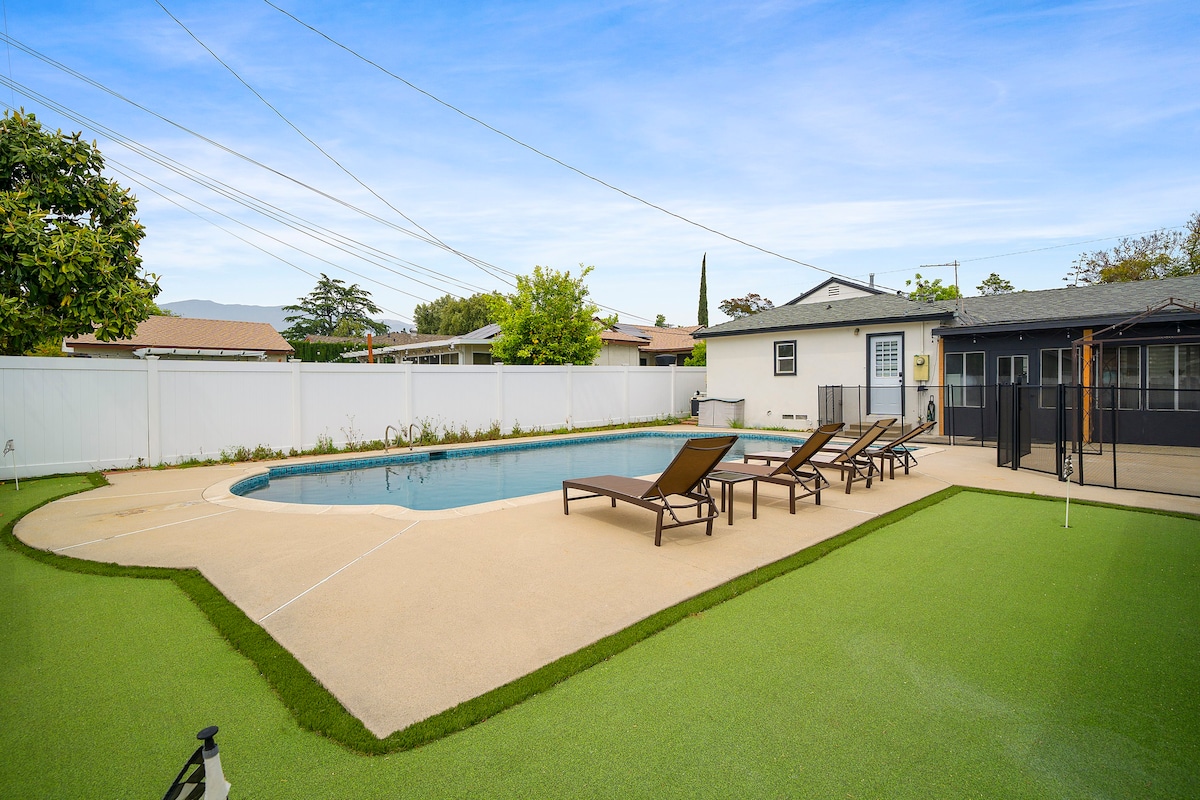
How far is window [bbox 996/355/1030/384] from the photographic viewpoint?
14609mm

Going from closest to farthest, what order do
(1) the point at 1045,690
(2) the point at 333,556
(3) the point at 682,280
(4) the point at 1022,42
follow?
1. (1) the point at 1045,690
2. (2) the point at 333,556
3. (4) the point at 1022,42
4. (3) the point at 682,280

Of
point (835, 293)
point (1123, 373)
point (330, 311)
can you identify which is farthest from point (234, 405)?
point (330, 311)

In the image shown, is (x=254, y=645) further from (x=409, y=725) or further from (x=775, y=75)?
(x=775, y=75)

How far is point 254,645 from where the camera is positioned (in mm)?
3549

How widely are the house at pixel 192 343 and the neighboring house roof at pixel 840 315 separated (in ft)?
68.2

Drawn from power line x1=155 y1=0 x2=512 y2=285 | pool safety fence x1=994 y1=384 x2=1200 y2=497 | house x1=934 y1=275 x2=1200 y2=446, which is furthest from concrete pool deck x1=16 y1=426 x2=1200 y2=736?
power line x1=155 y1=0 x2=512 y2=285

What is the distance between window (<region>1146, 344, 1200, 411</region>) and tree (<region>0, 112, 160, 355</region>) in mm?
21345

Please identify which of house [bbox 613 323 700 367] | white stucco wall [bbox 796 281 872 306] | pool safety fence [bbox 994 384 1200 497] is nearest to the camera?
pool safety fence [bbox 994 384 1200 497]

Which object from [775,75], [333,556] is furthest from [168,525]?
[775,75]

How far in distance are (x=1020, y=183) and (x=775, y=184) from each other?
8.20m

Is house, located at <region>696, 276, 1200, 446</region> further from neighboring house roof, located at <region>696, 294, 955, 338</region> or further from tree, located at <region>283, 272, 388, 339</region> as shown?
tree, located at <region>283, 272, 388, 339</region>

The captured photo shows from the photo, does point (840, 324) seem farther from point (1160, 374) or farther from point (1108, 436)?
point (1160, 374)

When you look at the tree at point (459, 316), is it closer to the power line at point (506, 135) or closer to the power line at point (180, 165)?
the power line at point (180, 165)

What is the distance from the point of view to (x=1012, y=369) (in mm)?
14812
